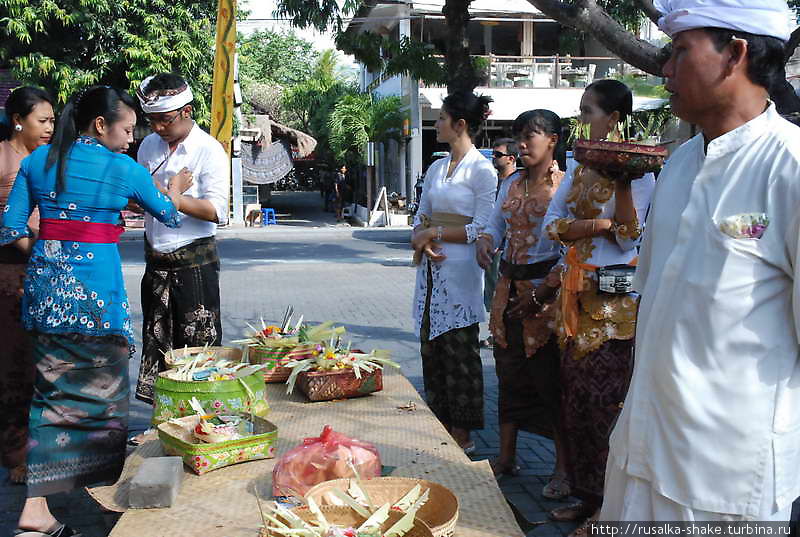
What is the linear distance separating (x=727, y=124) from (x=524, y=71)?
2165cm

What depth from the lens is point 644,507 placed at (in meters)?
1.73

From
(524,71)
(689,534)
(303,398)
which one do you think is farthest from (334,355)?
(524,71)

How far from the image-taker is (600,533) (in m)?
1.92

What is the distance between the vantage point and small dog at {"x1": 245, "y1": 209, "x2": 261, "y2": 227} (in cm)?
2214

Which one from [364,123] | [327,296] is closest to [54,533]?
[327,296]

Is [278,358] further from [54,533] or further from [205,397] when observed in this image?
[54,533]

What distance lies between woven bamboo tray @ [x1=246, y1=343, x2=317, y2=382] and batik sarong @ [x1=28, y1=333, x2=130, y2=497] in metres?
0.61

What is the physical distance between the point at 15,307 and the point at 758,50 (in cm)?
357

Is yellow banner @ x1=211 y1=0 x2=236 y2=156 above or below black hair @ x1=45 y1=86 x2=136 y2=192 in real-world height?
above

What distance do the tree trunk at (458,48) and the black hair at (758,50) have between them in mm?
6781

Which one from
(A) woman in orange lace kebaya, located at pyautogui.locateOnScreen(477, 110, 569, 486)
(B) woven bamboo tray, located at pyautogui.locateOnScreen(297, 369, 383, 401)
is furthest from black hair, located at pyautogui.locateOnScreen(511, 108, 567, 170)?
(B) woven bamboo tray, located at pyautogui.locateOnScreen(297, 369, 383, 401)

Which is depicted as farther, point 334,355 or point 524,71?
point 524,71

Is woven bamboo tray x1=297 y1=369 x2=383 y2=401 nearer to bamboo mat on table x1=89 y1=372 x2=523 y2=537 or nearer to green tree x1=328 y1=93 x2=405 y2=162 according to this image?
bamboo mat on table x1=89 y1=372 x2=523 y2=537

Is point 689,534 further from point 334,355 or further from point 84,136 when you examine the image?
point 84,136
